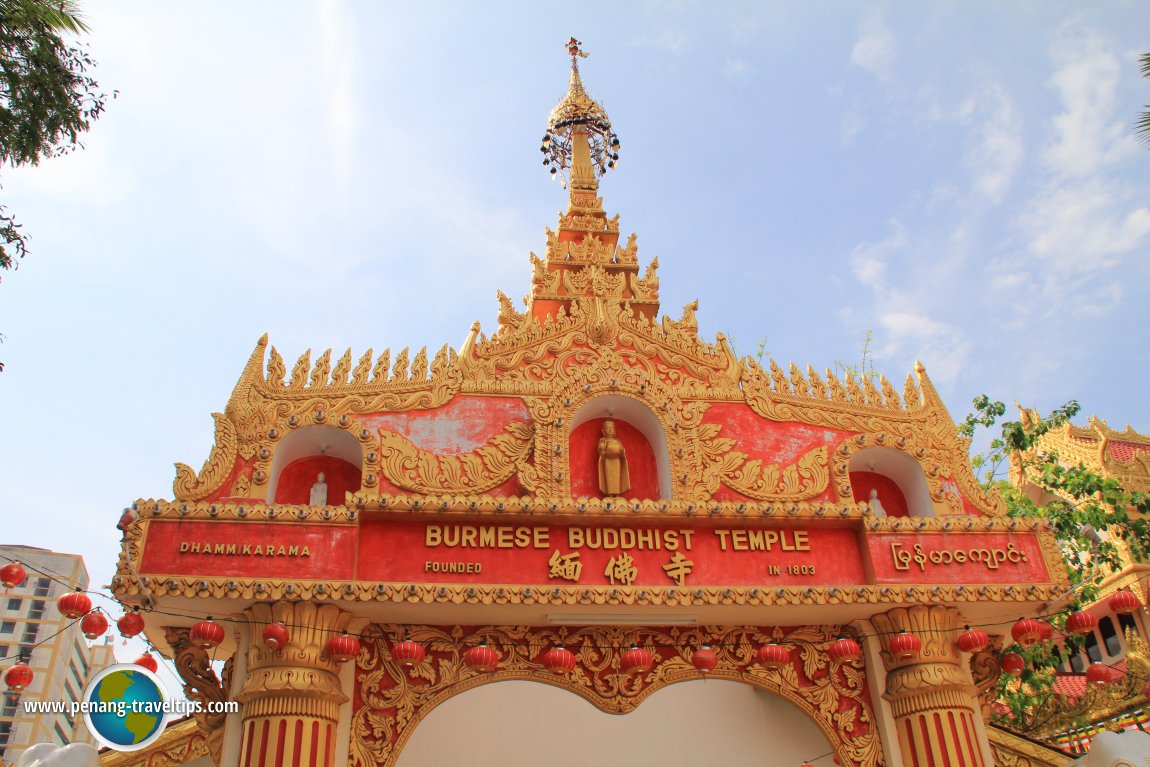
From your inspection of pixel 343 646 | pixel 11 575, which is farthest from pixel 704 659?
pixel 11 575

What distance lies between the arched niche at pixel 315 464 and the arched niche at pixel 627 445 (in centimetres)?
294

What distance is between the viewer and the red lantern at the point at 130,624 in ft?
33.7

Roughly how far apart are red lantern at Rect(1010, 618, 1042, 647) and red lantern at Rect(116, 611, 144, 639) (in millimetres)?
10209

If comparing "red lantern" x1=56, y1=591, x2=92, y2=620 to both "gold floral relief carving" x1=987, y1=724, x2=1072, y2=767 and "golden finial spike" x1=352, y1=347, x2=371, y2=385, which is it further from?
"gold floral relief carving" x1=987, y1=724, x2=1072, y2=767

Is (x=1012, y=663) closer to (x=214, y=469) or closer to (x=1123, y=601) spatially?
(x=1123, y=601)

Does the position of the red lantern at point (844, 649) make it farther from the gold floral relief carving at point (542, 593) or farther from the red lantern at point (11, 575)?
the red lantern at point (11, 575)

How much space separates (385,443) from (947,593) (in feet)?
23.8

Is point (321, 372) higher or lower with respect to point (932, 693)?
higher

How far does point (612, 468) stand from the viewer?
41.7 feet

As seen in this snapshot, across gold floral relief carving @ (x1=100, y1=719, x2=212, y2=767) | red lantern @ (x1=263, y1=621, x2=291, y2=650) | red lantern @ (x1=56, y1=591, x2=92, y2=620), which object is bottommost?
gold floral relief carving @ (x1=100, y1=719, x2=212, y2=767)

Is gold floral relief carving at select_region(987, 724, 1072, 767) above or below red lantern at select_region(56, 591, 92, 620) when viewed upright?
below

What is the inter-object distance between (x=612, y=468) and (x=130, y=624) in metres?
6.06

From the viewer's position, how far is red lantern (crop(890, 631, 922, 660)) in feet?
36.9

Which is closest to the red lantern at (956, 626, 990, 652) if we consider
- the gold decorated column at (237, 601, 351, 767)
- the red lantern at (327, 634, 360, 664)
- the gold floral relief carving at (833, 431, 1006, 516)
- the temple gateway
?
the temple gateway
